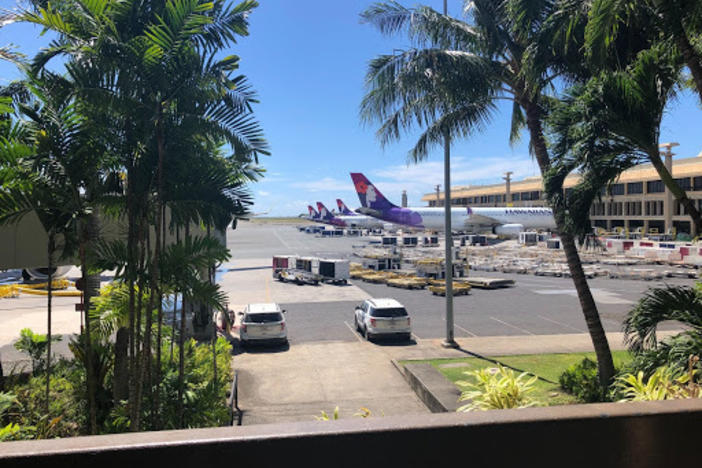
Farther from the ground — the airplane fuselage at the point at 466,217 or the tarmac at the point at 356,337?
the airplane fuselage at the point at 466,217

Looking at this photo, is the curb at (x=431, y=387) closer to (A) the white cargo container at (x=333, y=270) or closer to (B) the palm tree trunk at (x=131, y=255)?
(B) the palm tree trunk at (x=131, y=255)

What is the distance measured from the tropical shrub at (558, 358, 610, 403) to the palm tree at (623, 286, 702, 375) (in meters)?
3.62

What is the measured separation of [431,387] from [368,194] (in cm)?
5870

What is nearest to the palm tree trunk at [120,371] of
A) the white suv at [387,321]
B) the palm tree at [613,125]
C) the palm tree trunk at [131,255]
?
the palm tree trunk at [131,255]

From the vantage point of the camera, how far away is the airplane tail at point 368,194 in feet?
229

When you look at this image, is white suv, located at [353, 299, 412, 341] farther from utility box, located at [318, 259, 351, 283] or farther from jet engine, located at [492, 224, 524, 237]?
jet engine, located at [492, 224, 524, 237]

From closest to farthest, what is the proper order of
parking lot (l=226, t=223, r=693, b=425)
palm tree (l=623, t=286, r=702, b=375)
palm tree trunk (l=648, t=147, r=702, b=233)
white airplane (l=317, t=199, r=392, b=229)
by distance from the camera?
palm tree (l=623, t=286, r=702, b=375), palm tree trunk (l=648, t=147, r=702, b=233), parking lot (l=226, t=223, r=693, b=425), white airplane (l=317, t=199, r=392, b=229)

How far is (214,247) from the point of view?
791cm

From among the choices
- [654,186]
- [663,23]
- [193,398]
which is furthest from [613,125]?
[654,186]

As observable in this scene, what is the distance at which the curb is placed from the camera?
11055mm

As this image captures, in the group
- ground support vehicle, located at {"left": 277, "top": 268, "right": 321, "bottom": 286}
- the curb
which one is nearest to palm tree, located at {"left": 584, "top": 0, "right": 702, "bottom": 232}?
the curb

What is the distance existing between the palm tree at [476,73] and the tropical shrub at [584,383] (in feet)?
1.27

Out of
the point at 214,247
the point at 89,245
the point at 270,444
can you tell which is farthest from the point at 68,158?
the point at 270,444

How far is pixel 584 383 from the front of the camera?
1140cm
